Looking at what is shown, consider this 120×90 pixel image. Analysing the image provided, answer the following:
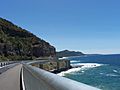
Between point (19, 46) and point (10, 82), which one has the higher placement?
point (19, 46)

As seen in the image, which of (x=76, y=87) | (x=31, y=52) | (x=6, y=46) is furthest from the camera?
(x=31, y=52)

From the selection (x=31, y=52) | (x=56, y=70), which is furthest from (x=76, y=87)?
(x=31, y=52)

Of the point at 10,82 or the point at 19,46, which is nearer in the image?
the point at 10,82

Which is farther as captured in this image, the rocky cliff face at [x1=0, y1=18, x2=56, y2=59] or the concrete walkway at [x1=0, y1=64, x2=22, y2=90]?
the rocky cliff face at [x1=0, y1=18, x2=56, y2=59]

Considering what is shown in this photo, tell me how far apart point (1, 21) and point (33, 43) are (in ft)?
91.3

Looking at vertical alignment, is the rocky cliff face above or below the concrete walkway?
above

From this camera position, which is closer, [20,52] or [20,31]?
[20,52]

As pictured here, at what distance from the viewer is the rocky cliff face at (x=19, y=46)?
12852 centimetres

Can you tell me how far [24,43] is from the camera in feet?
511

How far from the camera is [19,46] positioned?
5664 inches

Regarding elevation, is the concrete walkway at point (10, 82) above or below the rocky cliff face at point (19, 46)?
below

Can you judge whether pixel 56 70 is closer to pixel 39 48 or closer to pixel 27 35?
pixel 39 48

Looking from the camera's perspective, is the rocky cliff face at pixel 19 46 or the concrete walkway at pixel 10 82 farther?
the rocky cliff face at pixel 19 46

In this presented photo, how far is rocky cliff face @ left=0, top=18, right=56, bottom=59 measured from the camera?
12852 centimetres
